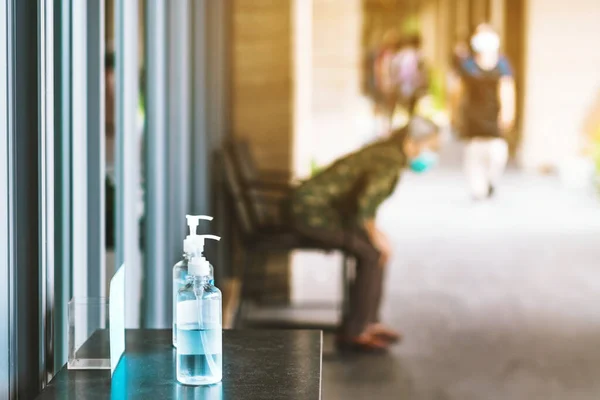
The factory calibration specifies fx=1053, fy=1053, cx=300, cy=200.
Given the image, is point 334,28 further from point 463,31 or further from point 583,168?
point 583,168

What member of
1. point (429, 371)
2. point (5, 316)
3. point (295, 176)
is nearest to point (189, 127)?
point (295, 176)

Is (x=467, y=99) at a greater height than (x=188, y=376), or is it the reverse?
(x=467, y=99)

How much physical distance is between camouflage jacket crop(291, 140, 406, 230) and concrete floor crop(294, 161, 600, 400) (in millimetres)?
126

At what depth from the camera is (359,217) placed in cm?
440

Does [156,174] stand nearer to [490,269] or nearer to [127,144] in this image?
[127,144]

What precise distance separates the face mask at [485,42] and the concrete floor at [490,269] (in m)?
0.54

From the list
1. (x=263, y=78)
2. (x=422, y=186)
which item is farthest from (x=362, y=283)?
(x=263, y=78)

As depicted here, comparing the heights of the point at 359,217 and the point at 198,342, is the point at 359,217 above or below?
below

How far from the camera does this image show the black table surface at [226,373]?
48.6 inches

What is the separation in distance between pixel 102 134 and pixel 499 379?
234 centimetres

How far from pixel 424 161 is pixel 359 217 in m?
0.42

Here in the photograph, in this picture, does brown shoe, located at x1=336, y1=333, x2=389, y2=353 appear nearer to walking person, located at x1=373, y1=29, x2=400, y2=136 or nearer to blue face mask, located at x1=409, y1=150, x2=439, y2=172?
blue face mask, located at x1=409, y1=150, x2=439, y2=172

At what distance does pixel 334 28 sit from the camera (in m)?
4.54

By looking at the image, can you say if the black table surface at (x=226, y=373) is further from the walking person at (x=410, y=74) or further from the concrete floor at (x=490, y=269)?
the walking person at (x=410, y=74)
